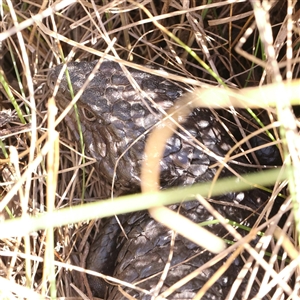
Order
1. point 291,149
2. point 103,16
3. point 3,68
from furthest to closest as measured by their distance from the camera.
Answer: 1. point 3,68
2. point 103,16
3. point 291,149

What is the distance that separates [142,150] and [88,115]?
23 cm

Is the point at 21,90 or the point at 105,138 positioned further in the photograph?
the point at 21,90

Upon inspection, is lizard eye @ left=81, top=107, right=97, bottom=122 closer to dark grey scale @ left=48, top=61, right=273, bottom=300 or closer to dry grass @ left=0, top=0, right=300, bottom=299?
dark grey scale @ left=48, top=61, right=273, bottom=300

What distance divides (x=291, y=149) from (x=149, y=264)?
23.4 inches

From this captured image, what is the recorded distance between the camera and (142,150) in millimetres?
1647

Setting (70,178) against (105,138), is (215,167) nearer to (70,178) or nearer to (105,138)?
(105,138)

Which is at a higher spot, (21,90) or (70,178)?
(21,90)

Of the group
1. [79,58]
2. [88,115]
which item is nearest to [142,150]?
[88,115]

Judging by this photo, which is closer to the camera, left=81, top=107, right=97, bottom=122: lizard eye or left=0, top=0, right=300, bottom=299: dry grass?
left=81, top=107, right=97, bottom=122: lizard eye

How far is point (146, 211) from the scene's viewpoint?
1757 millimetres

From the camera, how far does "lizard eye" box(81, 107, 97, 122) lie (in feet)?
5.57

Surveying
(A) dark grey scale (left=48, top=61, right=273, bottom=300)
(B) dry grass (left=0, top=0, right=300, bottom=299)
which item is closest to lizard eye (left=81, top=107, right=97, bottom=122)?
(A) dark grey scale (left=48, top=61, right=273, bottom=300)

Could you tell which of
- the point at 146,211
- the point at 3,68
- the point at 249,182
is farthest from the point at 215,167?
the point at 3,68

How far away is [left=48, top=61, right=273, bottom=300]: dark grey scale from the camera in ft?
5.36
